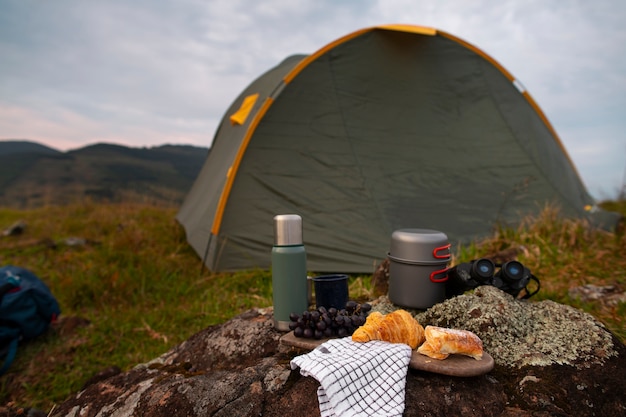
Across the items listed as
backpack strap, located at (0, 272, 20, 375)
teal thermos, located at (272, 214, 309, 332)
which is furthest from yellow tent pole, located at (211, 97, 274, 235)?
teal thermos, located at (272, 214, 309, 332)

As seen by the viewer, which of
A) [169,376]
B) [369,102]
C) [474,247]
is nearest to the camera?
[169,376]

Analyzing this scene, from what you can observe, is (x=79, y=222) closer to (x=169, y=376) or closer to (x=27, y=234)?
(x=27, y=234)

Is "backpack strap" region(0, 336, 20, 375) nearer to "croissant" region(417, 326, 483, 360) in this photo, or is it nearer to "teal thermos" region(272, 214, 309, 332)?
"teal thermos" region(272, 214, 309, 332)

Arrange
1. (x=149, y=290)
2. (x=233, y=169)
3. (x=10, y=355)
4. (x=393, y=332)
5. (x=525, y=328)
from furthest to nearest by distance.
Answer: (x=233, y=169) → (x=149, y=290) → (x=10, y=355) → (x=525, y=328) → (x=393, y=332)

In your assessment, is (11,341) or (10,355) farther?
(11,341)

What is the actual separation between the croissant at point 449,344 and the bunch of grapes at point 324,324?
0.31 meters

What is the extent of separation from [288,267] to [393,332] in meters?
0.49

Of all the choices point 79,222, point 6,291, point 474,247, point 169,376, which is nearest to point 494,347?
point 169,376

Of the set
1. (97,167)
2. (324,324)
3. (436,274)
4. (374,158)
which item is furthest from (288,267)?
(97,167)

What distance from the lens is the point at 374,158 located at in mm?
4730

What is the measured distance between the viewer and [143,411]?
58.4 inches

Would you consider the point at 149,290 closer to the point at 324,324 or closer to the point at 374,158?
the point at 374,158

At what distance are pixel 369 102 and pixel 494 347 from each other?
11.8ft

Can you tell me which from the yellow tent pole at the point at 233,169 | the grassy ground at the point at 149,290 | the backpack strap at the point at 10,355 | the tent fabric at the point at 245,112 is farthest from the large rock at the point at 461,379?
the tent fabric at the point at 245,112
